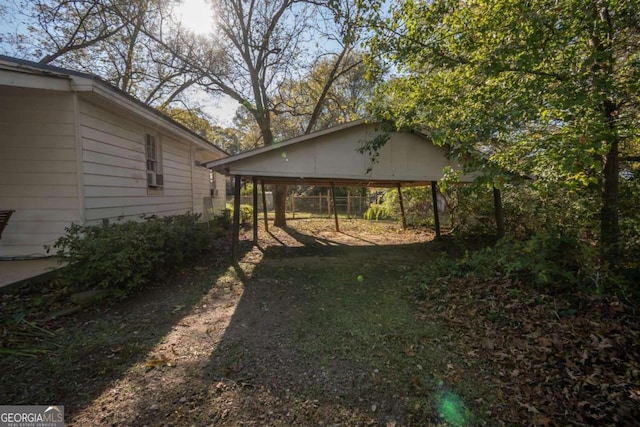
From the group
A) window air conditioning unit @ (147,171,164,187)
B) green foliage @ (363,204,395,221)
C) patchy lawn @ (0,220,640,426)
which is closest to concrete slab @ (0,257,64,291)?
patchy lawn @ (0,220,640,426)

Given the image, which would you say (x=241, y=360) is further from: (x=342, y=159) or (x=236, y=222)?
(x=342, y=159)

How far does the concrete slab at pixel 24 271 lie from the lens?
380 cm

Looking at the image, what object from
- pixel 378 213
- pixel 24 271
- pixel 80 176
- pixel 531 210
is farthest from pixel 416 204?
pixel 24 271

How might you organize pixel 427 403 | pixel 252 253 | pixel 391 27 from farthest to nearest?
pixel 252 253, pixel 391 27, pixel 427 403

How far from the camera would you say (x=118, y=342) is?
3.04 meters

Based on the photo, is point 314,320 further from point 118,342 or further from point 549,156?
point 549,156

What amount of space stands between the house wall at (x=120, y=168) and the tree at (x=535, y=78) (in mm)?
5295

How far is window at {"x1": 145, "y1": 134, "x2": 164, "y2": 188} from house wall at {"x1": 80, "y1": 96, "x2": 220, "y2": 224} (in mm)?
165

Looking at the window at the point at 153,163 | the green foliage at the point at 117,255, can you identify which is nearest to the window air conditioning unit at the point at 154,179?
the window at the point at 153,163

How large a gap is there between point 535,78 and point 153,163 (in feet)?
27.0

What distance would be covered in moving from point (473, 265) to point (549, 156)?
6.28 feet

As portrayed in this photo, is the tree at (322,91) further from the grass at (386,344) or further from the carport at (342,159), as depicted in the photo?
the grass at (386,344)

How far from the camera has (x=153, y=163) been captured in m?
7.61

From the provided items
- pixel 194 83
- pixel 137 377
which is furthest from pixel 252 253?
pixel 194 83
